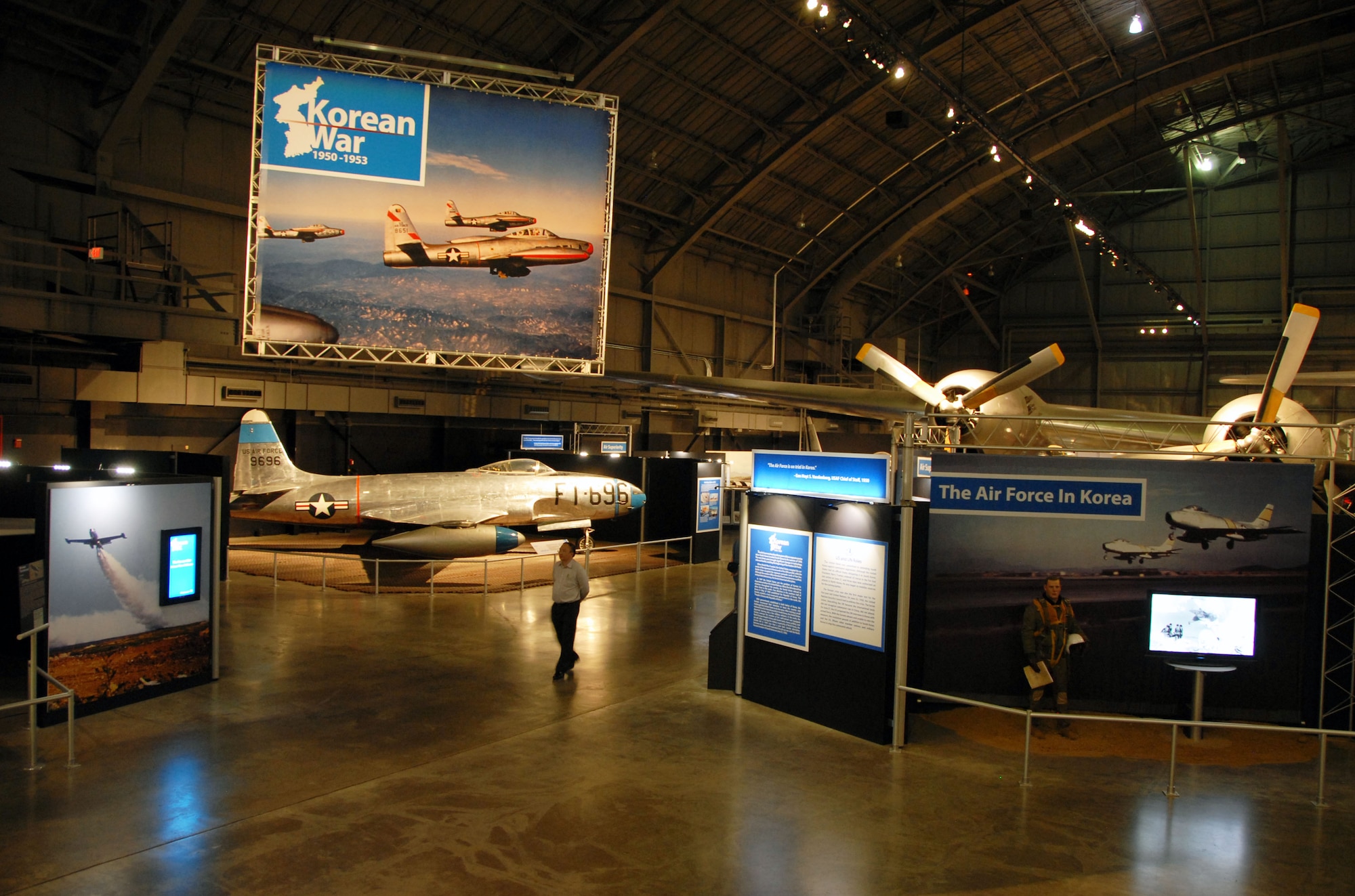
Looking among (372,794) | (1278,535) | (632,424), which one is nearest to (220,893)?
(372,794)

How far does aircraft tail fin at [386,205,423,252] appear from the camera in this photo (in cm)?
1514

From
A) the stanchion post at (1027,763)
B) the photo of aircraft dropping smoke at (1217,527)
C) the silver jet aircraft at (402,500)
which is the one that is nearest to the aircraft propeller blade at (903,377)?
the photo of aircraft dropping smoke at (1217,527)

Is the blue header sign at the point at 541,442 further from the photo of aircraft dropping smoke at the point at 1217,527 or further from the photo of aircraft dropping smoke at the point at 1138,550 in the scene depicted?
the photo of aircraft dropping smoke at the point at 1217,527

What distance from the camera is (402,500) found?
18422 mm

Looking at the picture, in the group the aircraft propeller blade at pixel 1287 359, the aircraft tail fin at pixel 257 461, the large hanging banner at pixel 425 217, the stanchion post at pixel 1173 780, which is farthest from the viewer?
the aircraft tail fin at pixel 257 461

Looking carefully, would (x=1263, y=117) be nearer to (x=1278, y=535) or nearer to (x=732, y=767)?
(x=1278, y=535)

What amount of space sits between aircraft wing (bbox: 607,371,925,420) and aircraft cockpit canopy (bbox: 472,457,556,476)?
336cm

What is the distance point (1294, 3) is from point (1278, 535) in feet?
82.5

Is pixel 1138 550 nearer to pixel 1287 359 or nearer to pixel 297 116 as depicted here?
pixel 1287 359

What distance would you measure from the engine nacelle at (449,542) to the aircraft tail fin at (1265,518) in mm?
13999

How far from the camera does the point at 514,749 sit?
7.98m

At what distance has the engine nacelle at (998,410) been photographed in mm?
15180

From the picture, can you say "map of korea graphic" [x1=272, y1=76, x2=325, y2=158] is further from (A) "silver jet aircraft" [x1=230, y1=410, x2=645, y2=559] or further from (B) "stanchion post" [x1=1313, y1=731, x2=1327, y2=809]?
(B) "stanchion post" [x1=1313, y1=731, x2=1327, y2=809]

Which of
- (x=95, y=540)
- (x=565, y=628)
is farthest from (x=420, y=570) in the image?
(x=95, y=540)
